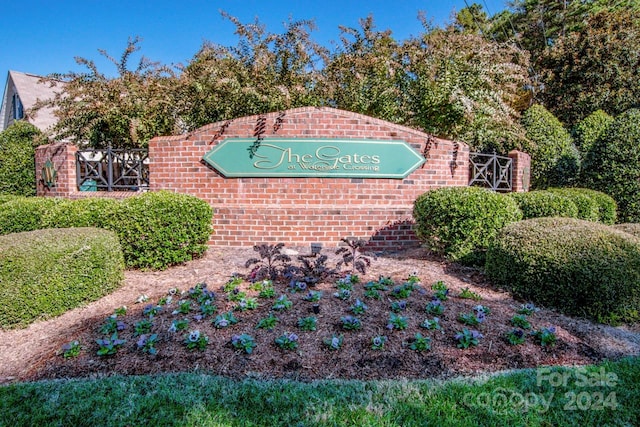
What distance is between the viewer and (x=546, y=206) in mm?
5840

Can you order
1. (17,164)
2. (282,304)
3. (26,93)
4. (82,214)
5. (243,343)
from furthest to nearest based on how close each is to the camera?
1. (26,93)
2. (17,164)
3. (82,214)
4. (282,304)
5. (243,343)

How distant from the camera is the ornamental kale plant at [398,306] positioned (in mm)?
3200

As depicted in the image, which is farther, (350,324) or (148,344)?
(350,324)

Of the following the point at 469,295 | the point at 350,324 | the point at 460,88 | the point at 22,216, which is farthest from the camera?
the point at 460,88

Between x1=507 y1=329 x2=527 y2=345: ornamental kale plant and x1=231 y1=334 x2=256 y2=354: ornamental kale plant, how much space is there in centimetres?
192

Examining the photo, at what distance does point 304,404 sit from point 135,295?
257cm

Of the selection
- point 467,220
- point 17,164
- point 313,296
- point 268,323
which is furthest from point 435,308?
point 17,164

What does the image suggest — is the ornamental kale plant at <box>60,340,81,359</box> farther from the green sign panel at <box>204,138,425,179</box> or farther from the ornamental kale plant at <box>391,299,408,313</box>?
the green sign panel at <box>204,138,425,179</box>

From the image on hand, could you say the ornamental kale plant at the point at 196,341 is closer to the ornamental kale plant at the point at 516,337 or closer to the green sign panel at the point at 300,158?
the ornamental kale plant at the point at 516,337

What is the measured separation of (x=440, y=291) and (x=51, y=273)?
370cm

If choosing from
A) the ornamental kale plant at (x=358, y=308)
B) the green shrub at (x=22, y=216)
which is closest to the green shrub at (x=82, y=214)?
the green shrub at (x=22, y=216)

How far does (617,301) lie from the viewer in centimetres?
333

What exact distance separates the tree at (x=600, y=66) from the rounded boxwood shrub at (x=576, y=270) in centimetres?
1237

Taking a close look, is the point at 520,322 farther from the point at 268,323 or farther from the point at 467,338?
the point at 268,323
